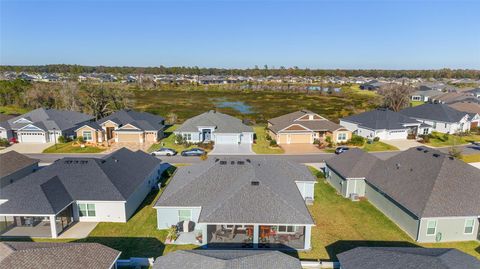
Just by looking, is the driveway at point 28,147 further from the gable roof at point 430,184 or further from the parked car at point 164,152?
the gable roof at point 430,184

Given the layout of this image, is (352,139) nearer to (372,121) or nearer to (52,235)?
(372,121)

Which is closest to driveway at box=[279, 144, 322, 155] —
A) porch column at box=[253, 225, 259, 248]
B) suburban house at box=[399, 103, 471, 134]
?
porch column at box=[253, 225, 259, 248]

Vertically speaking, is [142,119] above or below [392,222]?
above

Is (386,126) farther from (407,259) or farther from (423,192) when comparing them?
(407,259)

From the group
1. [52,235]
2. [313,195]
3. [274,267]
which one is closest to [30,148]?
[52,235]

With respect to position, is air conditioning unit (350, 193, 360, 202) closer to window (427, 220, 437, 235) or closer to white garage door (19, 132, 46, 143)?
window (427, 220, 437, 235)

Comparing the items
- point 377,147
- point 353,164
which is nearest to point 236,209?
point 353,164

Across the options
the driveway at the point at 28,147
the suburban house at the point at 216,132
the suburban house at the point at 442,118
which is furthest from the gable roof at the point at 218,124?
the suburban house at the point at 442,118
